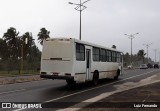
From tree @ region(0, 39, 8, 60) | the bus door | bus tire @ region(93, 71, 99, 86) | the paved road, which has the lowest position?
the paved road

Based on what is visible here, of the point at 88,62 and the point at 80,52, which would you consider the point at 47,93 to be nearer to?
the point at 80,52

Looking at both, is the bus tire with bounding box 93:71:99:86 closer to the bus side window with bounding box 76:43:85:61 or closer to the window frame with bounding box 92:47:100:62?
the window frame with bounding box 92:47:100:62

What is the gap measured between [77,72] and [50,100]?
5607 mm

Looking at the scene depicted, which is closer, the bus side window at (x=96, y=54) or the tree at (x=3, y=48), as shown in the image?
the bus side window at (x=96, y=54)

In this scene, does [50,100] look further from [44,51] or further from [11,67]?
[11,67]

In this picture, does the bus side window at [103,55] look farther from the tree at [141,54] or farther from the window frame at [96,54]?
the tree at [141,54]

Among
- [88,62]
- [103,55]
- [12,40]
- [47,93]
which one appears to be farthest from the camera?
[12,40]

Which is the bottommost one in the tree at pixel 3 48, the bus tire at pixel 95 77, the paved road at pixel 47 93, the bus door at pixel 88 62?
the paved road at pixel 47 93

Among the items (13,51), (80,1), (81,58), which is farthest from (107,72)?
(13,51)

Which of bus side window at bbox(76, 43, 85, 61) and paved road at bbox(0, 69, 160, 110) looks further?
bus side window at bbox(76, 43, 85, 61)

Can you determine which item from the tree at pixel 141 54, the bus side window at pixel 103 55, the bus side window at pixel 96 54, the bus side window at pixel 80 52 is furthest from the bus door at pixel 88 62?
the tree at pixel 141 54

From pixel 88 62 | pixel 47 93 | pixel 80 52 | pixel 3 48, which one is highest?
pixel 3 48

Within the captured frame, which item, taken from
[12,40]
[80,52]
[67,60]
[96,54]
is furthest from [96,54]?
[12,40]

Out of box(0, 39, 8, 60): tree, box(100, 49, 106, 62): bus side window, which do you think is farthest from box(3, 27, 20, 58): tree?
box(100, 49, 106, 62): bus side window
